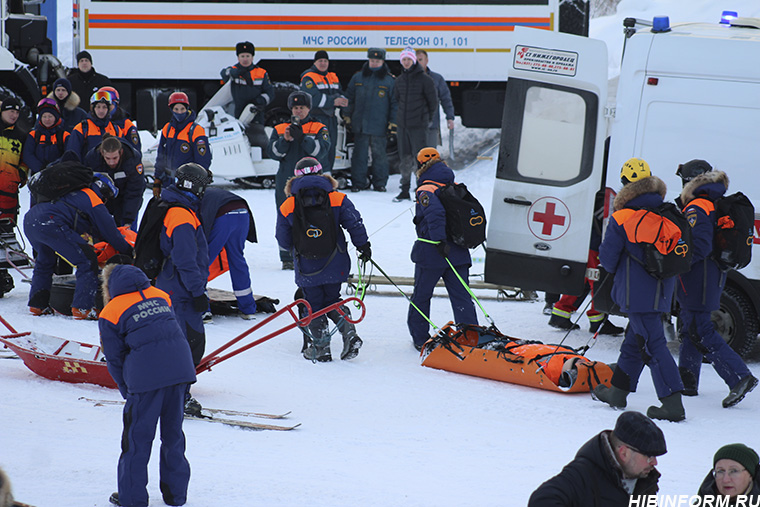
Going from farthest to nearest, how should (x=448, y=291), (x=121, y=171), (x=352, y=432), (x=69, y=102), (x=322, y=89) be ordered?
1. (x=322, y=89)
2. (x=69, y=102)
3. (x=121, y=171)
4. (x=448, y=291)
5. (x=352, y=432)

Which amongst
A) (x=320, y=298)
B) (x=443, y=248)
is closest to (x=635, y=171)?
(x=443, y=248)

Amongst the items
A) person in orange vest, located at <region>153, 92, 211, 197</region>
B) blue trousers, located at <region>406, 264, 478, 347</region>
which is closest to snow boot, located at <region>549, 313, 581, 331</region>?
blue trousers, located at <region>406, 264, 478, 347</region>

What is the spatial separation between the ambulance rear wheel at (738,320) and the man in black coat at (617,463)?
169 inches

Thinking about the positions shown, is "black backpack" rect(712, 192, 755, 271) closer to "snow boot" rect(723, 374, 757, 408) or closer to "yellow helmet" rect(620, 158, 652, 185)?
"yellow helmet" rect(620, 158, 652, 185)

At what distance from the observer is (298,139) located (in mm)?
10016

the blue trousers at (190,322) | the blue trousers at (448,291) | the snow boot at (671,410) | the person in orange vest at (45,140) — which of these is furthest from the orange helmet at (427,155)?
the person in orange vest at (45,140)

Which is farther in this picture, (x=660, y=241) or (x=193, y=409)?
(x=660, y=241)

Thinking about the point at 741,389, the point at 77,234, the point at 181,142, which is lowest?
the point at 741,389

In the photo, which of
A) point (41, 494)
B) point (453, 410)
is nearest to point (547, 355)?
point (453, 410)

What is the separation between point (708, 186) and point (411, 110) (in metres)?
7.72

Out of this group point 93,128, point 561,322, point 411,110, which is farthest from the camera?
point 411,110

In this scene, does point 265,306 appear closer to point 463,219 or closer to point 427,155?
point 427,155

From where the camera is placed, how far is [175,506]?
461 centimetres
